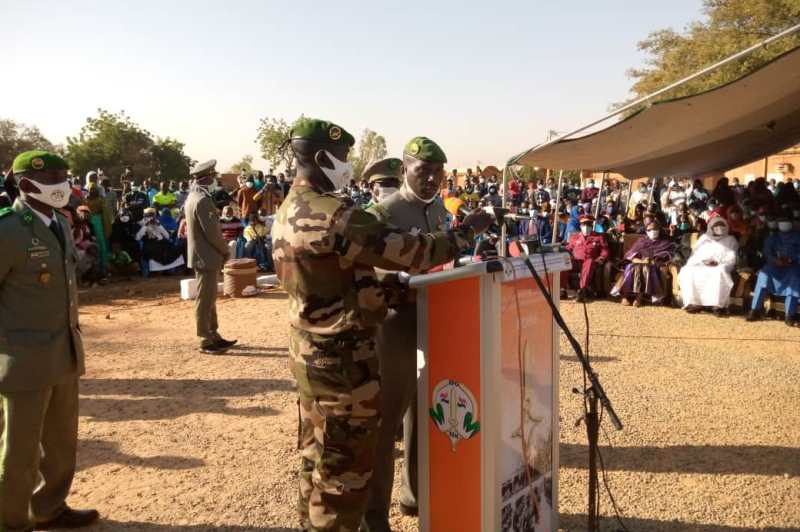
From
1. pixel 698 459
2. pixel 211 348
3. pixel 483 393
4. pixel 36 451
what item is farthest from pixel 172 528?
pixel 211 348

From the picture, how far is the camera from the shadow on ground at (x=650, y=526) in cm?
330

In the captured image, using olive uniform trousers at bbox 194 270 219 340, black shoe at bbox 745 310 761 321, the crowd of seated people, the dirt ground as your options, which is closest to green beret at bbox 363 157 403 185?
olive uniform trousers at bbox 194 270 219 340

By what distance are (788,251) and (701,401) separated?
424 cm

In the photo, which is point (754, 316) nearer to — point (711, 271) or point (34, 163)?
point (711, 271)

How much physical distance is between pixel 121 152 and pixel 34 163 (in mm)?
40900

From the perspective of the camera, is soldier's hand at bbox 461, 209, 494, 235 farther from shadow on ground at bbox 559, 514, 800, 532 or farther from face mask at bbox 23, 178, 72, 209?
face mask at bbox 23, 178, 72, 209

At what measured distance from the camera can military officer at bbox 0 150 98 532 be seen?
2980 mm

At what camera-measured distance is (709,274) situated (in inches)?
349

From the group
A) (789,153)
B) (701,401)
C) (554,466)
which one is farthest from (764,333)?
(789,153)

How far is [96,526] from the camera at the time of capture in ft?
11.4

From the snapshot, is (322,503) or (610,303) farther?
(610,303)

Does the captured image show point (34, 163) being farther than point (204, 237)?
No

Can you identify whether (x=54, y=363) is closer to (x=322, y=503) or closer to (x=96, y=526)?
(x=96, y=526)

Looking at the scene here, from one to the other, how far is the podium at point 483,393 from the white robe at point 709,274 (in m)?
6.91
